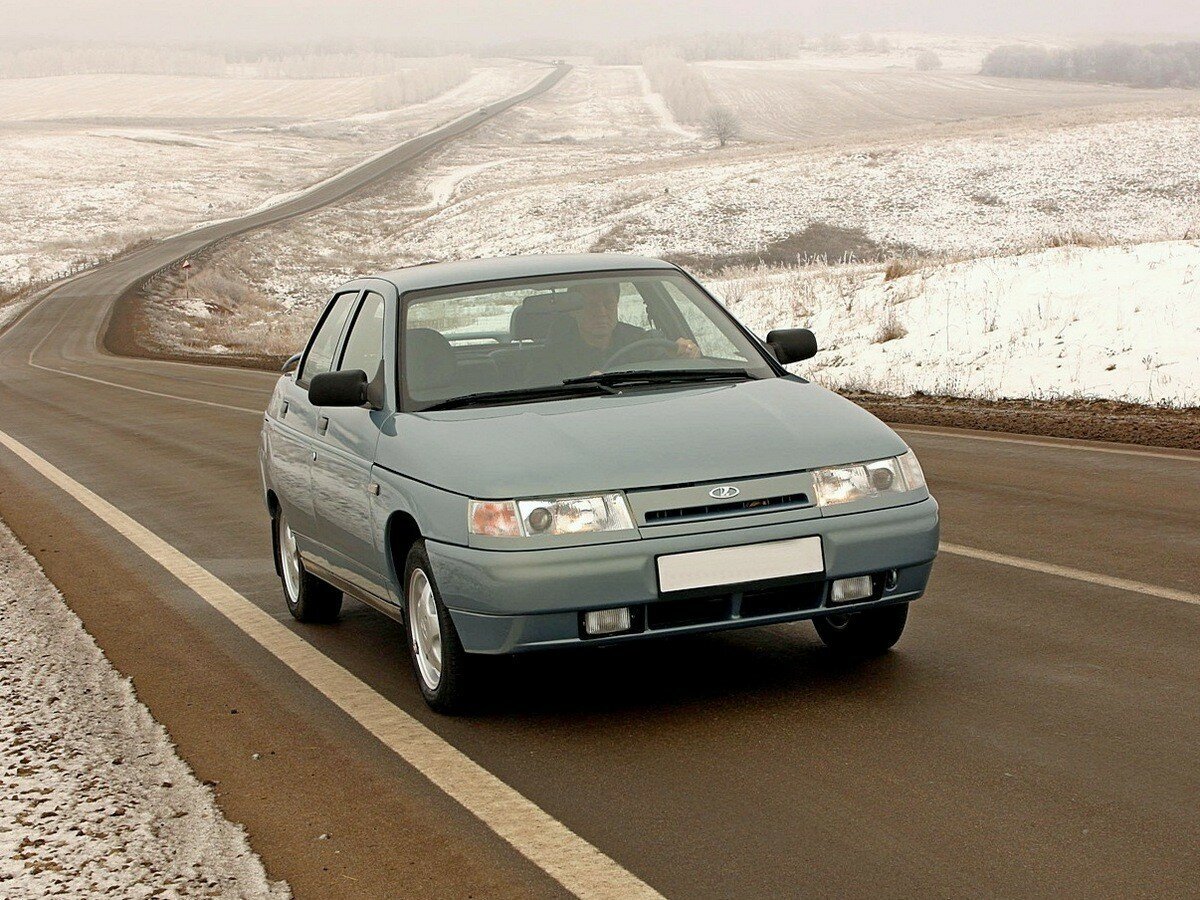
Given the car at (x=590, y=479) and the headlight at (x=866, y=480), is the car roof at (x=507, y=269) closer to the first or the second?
the car at (x=590, y=479)

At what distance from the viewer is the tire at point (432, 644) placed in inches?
211

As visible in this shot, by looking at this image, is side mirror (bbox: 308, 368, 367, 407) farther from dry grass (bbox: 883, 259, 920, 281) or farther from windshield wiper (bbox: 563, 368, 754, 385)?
dry grass (bbox: 883, 259, 920, 281)

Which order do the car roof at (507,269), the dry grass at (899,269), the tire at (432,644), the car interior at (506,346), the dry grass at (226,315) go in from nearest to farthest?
the tire at (432,644), the car interior at (506,346), the car roof at (507,269), the dry grass at (899,269), the dry grass at (226,315)

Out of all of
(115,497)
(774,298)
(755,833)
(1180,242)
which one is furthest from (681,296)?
(774,298)

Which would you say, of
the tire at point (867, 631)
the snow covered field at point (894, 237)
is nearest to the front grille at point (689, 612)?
the tire at point (867, 631)

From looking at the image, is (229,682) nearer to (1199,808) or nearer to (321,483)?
(321,483)

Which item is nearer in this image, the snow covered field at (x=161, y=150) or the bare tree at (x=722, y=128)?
the snow covered field at (x=161, y=150)

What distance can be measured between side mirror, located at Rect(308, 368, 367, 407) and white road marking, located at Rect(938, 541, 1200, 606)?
11.4ft

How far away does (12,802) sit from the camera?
4.88m

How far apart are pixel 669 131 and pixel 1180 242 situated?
11388cm

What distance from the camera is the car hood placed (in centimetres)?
506

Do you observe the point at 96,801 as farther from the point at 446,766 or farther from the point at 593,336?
the point at 593,336

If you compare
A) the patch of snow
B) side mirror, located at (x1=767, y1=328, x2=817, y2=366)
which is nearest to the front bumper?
side mirror, located at (x1=767, y1=328, x2=817, y2=366)

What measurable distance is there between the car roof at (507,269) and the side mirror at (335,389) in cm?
59
